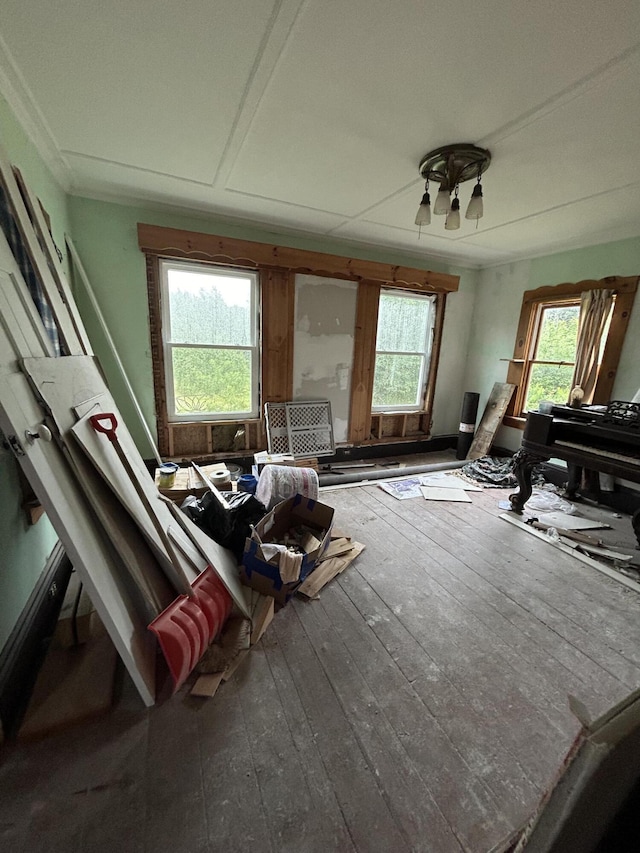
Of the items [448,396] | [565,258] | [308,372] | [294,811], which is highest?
[565,258]

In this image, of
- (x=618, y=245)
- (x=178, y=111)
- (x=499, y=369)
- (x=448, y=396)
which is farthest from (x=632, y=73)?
(x=448, y=396)

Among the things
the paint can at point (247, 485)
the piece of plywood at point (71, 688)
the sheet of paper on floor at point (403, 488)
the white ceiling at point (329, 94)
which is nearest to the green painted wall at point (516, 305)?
the white ceiling at point (329, 94)

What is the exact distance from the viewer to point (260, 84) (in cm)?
154

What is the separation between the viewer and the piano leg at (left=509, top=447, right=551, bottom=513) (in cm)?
277

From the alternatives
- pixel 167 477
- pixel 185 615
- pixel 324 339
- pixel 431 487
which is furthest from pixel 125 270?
pixel 431 487

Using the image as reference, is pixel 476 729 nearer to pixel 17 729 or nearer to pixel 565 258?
pixel 17 729

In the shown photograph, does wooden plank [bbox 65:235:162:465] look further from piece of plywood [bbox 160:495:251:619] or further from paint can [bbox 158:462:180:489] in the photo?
piece of plywood [bbox 160:495:251:619]

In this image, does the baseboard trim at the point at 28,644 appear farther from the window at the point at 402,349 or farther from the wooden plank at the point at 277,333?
the window at the point at 402,349

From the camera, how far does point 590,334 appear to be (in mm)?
3352

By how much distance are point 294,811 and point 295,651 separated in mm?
542

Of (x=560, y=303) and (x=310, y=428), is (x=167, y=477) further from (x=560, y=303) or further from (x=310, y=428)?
(x=560, y=303)

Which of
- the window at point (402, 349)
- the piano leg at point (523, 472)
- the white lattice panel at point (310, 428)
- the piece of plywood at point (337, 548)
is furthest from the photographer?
the window at point (402, 349)

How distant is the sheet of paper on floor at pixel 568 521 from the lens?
108 inches

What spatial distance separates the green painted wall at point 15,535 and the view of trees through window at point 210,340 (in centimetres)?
136
